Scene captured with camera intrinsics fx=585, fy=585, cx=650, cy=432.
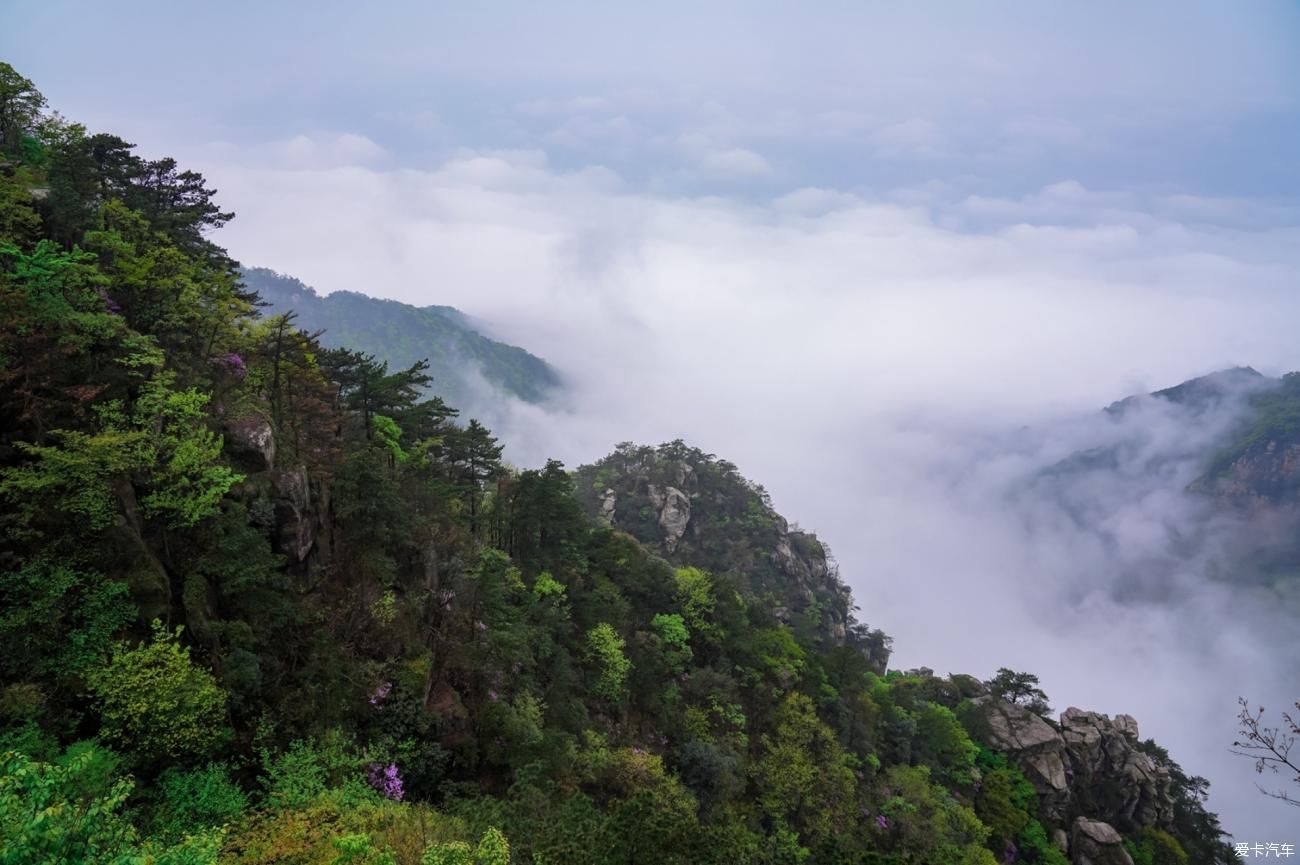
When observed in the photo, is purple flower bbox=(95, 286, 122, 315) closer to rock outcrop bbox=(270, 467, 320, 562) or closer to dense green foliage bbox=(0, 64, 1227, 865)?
dense green foliage bbox=(0, 64, 1227, 865)

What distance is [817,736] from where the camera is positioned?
1620 inches

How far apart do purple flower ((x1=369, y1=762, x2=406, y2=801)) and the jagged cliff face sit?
182 ft

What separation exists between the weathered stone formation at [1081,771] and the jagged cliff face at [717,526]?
2329 centimetres

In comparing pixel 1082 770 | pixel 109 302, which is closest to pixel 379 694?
pixel 109 302

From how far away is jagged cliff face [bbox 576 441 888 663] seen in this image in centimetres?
8306

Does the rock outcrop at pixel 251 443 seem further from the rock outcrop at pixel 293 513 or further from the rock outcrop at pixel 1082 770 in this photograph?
the rock outcrop at pixel 1082 770

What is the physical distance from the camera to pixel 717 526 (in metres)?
89.3

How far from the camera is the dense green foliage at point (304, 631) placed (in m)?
15.6

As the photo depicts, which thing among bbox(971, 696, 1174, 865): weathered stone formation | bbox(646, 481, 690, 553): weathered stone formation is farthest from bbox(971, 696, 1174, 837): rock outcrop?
bbox(646, 481, 690, 553): weathered stone formation

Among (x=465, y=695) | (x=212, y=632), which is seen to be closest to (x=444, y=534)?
(x=465, y=695)

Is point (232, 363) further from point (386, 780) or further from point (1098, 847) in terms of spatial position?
point (1098, 847)

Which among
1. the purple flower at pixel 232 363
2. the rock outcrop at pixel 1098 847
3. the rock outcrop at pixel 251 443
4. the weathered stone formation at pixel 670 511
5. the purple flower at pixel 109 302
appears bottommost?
the rock outcrop at pixel 1098 847

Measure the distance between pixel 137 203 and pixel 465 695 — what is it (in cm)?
2949

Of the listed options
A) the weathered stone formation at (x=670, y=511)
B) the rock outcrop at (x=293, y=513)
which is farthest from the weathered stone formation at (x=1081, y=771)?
the rock outcrop at (x=293, y=513)
